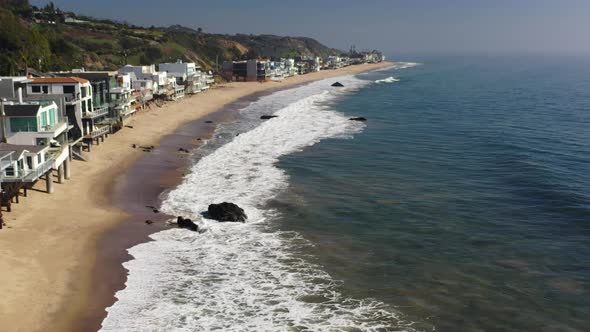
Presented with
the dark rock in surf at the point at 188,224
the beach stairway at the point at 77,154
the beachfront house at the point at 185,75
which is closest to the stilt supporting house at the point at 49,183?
the beach stairway at the point at 77,154

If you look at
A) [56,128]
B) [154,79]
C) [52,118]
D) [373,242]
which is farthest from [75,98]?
[154,79]

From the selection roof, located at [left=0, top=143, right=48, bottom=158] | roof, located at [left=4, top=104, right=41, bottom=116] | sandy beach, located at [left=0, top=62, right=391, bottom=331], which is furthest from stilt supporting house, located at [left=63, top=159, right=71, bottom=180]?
roof, located at [left=0, top=143, right=48, bottom=158]

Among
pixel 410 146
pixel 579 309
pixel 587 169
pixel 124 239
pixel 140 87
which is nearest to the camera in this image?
pixel 579 309

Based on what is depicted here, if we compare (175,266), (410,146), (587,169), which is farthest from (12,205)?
(587,169)

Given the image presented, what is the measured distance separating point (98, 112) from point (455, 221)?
39176mm

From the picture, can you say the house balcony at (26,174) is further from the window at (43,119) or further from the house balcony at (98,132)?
the house balcony at (98,132)

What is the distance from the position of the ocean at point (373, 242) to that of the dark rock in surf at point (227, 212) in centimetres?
91

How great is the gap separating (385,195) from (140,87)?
181 ft

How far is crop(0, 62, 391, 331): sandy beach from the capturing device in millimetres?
22625

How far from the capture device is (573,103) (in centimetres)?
10788

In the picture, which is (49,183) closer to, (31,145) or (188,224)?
(31,145)

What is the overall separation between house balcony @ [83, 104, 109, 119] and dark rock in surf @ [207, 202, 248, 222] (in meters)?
24.6

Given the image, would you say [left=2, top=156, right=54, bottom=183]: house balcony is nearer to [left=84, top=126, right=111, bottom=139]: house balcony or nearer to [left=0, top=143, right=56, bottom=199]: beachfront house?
[left=0, top=143, right=56, bottom=199]: beachfront house

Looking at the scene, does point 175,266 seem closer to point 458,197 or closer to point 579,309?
point 579,309
